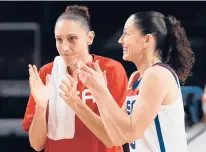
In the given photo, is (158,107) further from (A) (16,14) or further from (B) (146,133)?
(A) (16,14)

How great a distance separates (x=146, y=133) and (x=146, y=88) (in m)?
0.12

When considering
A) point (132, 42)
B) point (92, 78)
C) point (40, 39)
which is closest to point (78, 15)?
point (132, 42)

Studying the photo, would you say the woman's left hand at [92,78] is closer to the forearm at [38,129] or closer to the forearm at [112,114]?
the forearm at [112,114]

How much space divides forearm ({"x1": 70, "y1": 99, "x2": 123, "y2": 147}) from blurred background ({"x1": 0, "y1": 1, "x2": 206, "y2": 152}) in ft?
4.15

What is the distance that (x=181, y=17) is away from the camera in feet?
8.18

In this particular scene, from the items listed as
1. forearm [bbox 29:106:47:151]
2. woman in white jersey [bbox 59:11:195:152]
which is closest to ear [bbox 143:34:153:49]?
woman in white jersey [bbox 59:11:195:152]

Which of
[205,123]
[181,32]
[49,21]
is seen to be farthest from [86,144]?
[205,123]

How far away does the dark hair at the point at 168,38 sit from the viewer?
1020 millimetres

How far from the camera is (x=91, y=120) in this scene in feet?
3.58

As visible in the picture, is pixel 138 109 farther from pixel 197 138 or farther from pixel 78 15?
pixel 197 138

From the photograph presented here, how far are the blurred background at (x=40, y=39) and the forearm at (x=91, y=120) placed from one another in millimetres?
1266

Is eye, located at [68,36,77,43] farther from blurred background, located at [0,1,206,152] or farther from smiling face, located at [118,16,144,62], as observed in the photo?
blurred background, located at [0,1,206,152]

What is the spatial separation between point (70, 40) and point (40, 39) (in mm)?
1337

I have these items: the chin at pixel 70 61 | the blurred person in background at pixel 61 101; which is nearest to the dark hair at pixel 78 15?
the blurred person in background at pixel 61 101
